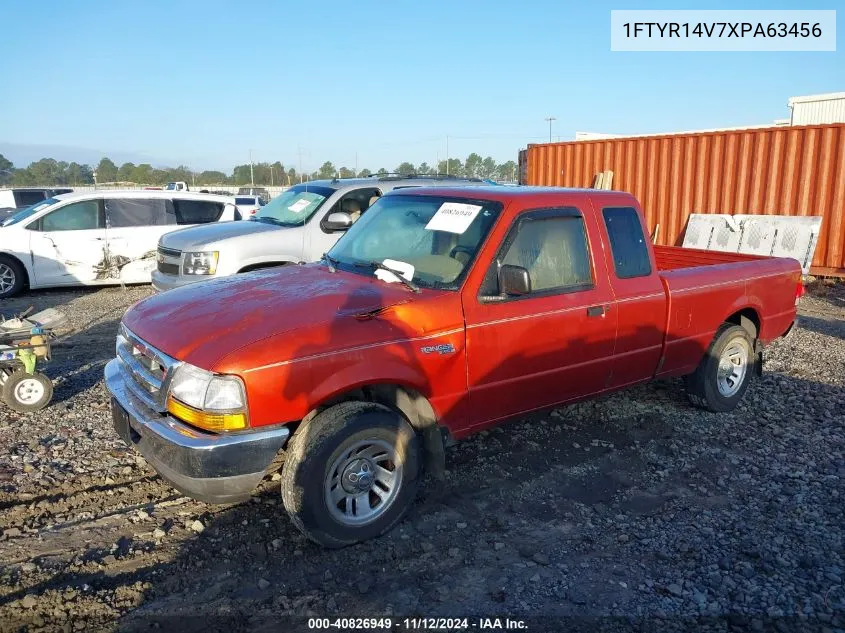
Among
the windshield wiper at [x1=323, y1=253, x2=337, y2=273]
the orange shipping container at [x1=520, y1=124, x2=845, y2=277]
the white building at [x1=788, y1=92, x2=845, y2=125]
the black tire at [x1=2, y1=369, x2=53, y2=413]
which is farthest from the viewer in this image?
the white building at [x1=788, y1=92, x2=845, y2=125]

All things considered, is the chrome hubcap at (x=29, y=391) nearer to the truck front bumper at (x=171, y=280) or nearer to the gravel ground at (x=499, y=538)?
the gravel ground at (x=499, y=538)

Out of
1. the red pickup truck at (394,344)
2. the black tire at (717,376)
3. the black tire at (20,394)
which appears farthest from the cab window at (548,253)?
the black tire at (20,394)

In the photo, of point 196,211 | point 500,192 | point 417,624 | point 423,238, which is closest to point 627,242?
A: point 500,192

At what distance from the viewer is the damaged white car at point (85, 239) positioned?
10969mm

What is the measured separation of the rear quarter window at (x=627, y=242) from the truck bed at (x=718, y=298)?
0.88 ft

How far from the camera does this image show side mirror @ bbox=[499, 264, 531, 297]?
386 centimetres

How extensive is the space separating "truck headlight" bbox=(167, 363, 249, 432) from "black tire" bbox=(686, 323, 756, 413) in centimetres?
402

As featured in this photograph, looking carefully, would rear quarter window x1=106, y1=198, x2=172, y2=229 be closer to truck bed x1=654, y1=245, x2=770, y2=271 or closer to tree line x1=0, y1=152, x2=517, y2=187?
truck bed x1=654, y1=245, x2=770, y2=271

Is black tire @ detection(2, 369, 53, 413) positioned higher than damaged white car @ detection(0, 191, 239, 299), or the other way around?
damaged white car @ detection(0, 191, 239, 299)

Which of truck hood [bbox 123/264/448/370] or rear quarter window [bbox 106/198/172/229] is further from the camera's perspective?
rear quarter window [bbox 106/198/172/229]

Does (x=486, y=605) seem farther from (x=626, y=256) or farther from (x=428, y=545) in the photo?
(x=626, y=256)

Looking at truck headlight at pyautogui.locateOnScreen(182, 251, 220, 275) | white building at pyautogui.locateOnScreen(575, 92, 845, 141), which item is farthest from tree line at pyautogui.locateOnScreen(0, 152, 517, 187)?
truck headlight at pyautogui.locateOnScreen(182, 251, 220, 275)

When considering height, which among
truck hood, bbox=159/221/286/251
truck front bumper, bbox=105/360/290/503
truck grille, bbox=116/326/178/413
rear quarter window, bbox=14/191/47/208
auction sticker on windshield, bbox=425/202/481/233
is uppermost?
rear quarter window, bbox=14/191/47/208

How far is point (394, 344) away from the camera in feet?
11.7
